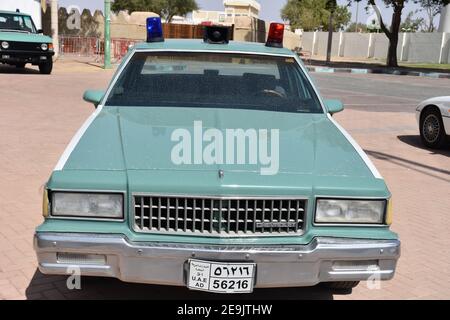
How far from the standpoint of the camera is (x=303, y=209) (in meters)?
2.93

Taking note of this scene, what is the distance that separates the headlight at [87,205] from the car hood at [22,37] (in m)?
15.9

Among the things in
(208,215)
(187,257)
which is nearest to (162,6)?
(208,215)

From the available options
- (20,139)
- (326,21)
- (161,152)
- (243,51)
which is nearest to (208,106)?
(243,51)

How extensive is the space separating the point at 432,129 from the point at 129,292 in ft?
22.1

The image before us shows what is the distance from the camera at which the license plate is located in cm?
281

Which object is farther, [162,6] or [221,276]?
[162,6]

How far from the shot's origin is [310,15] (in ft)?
245

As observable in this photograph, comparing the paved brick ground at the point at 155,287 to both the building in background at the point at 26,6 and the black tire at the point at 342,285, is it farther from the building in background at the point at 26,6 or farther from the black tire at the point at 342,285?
the building in background at the point at 26,6

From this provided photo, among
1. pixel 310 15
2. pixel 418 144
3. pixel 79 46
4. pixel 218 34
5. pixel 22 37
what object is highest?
pixel 310 15

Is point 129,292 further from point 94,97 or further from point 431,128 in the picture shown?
point 431,128

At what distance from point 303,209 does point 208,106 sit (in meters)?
1.39

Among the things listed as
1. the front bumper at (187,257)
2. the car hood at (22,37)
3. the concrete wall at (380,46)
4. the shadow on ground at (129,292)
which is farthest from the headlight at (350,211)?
the concrete wall at (380,46)

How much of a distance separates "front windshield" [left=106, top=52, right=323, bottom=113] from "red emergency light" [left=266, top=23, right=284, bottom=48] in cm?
31
